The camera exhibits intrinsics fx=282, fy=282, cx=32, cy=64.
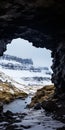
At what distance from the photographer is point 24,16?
42250 millimetres

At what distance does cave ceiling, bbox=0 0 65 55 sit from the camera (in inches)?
1443

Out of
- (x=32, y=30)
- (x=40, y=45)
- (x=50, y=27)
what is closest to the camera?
(x=50, y=27)

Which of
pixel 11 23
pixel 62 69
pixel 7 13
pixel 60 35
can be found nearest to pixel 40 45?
pixel 62 69

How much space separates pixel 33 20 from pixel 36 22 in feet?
4.24

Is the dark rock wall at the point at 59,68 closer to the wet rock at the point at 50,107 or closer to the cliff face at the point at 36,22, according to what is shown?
the cliff face at the point at 36,22

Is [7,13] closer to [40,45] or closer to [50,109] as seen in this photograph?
[50,109]

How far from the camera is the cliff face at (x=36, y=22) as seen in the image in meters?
36.9

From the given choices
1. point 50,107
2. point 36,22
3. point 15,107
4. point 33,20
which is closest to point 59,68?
point 50,107

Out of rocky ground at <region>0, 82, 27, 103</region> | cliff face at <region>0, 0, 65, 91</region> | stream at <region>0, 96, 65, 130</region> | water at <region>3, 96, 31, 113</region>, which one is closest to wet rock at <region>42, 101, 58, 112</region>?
stream at <region>0, 96, 65, 130</region>

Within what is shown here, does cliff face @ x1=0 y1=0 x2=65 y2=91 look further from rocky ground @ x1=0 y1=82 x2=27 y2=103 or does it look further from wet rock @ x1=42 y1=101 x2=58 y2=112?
rocky ground @ x1=0 y1=82 x2=27 y2=103

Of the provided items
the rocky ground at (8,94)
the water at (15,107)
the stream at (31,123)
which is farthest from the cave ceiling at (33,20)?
the rocky ground at (8,94)

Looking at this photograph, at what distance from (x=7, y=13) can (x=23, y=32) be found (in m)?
16.1

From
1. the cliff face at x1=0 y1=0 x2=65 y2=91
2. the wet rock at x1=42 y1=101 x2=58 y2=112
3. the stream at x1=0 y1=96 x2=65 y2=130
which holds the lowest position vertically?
the stream at x1=0 y1=96 x2=65 y2=130

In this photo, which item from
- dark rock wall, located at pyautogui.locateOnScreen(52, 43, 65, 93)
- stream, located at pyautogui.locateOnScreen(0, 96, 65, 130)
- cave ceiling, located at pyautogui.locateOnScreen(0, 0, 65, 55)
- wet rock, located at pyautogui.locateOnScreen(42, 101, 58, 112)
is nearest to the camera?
stream, located at pyautogui.locateOnScreen(0, 96, 65, 130)
